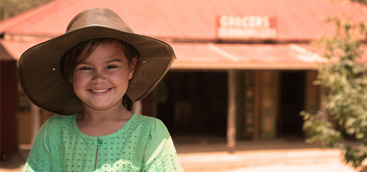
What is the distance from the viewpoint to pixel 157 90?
45.7ft

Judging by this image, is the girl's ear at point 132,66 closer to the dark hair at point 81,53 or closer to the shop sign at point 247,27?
the dark hair at point 81,53

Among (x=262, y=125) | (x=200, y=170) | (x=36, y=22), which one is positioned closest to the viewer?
(x=200, y=170)

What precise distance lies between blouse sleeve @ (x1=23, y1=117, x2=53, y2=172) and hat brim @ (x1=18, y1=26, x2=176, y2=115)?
0.80ft

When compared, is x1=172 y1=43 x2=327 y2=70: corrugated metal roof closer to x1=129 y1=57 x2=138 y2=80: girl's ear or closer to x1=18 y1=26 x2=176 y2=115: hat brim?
x1=18 y1=26 x2=176 y2=115: hat brim

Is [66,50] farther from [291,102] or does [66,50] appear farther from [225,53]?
[291,102]

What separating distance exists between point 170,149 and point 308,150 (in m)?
10.1

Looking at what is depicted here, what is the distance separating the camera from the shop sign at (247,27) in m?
11.5

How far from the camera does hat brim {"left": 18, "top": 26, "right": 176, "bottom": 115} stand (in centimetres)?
191

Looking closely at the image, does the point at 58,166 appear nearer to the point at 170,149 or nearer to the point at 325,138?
the point at 170,149

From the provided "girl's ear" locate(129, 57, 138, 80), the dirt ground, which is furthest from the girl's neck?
the dirt ground

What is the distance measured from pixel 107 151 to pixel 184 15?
10587mm

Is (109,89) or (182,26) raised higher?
(182,26)

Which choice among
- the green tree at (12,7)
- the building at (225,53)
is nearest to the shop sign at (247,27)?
the building at (225,53)

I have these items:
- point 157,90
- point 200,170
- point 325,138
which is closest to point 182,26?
point 157,90
